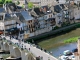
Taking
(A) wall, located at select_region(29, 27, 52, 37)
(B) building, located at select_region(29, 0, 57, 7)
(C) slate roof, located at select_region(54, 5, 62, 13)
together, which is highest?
(C) slate roof, located at select_region(54, 5, 62, 13)

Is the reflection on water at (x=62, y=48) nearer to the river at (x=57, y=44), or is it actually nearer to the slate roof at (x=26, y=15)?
the river at (x=57, y=44)

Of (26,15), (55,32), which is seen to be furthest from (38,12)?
(55,32)

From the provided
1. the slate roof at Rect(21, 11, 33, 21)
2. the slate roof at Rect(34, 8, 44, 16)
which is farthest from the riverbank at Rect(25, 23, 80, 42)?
the slate roof at Rect(34, 8, 44, 16)

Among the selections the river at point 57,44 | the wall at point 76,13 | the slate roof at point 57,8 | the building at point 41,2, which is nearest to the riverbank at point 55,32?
the river at point 57,44

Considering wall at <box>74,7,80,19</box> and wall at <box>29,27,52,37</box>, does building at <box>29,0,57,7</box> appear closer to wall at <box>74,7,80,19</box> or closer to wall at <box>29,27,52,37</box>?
wall at <box>74,7,80,19</box>

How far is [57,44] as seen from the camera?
3766cm

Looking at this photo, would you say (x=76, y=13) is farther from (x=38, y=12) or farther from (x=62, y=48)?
(x=62, y=48)

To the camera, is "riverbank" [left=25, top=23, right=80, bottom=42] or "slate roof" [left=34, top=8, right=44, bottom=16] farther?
"slate roof" [left=34, top=8, right=44, bottom=16]

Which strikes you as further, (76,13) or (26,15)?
(76,13)

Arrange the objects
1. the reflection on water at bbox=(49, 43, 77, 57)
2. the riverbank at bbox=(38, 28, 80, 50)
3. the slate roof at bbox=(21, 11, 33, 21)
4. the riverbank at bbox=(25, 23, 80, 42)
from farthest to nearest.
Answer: the slate roof at bbox=(21, 11, 33, 21) < the riverbank at bbox=(25, 23, 80, 42) < the riverbank at bbox=(38, 28, 80, 50) < the reflection on water at bbox=(49, 43, 77, 57)

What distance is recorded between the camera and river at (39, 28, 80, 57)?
34550 millimetres

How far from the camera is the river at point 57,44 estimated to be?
113ft

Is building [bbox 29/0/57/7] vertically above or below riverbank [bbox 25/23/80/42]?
above

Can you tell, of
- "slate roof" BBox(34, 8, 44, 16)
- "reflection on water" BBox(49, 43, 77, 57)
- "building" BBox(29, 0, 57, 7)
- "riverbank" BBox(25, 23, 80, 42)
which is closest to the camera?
"reflection on water" BBox(49, 43, 77, 57)
